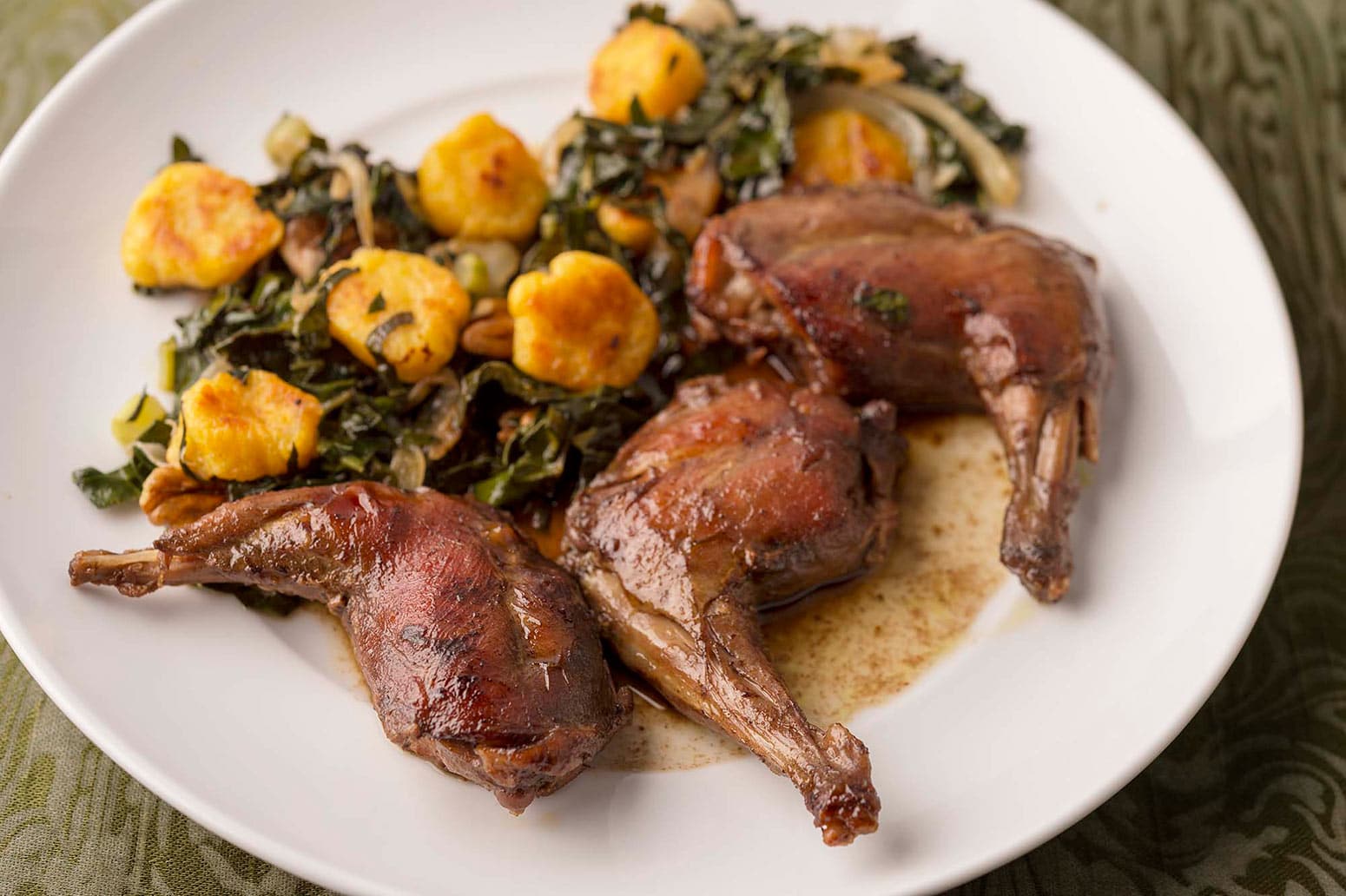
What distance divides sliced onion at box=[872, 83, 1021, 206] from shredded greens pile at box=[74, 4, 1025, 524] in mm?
54

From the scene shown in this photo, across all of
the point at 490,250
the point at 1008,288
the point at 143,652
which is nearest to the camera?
the point at 143,652

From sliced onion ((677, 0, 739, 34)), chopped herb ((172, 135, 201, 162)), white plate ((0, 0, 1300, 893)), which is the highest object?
sliced onion ((677, 0, 739, 34))

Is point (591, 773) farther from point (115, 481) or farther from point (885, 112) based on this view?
point (885, 112)

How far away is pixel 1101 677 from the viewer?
3891mm

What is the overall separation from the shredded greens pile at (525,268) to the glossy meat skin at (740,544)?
44 cm

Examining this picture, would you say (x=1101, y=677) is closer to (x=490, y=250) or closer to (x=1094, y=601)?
(x=1094, y=601)

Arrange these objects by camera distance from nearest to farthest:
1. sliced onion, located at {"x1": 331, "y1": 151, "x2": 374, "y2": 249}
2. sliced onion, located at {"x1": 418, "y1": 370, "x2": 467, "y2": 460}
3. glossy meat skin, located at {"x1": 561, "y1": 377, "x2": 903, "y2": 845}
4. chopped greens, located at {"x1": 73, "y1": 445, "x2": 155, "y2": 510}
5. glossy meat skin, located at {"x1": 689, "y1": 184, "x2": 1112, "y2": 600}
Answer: glossy meat skin, located at {"x1": 561, "y1": 377, "x2": 903, "y2": 845} → chopped greens, located at {"x1": 73, "y1": 445, "x2": 155, "y2": 510} → glossy meat skin, located at {"x1": 689, "y1": 184, "x2": 1112, "y2": 600} → sliced onion, located at {"x1": 418, "y1": 370, "x2": 467, "y2": 460} → sliced onion, located at {"x1": 331, "y1": 151, "x2": 374, "y2": 249}

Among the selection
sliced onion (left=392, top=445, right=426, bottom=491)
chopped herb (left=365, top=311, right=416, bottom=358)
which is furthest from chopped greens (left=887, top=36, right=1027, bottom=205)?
sliced onion (left=392, top=445, right=426, bottom=491)

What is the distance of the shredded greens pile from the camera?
13.9 feet

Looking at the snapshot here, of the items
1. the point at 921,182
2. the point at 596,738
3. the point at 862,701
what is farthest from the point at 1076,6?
the point at 596,738

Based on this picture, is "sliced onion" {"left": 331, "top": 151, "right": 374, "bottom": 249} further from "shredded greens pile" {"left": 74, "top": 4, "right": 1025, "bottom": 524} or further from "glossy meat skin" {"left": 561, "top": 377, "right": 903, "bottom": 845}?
"glossy meat skin" {"left": 561, "top": 377, "right": 903, "bottom": 845}

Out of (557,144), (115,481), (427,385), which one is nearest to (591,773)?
(427,385)

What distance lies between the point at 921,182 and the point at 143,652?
344cm

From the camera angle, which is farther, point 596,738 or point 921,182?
point 921,182
